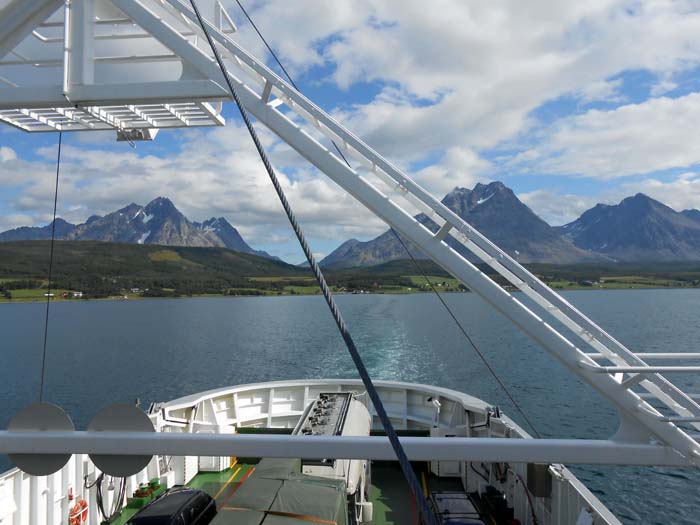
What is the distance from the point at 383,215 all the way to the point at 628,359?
7.86 feet

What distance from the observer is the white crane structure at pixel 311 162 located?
141 inches

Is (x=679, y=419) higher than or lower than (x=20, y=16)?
lower

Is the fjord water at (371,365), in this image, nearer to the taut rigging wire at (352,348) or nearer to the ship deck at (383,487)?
the ship deck at (383,487)

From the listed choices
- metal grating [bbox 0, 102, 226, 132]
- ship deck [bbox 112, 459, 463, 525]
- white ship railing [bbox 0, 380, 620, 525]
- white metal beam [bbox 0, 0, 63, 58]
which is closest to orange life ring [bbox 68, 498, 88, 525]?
white ship railing [bbox 0, 380, 620, 525]

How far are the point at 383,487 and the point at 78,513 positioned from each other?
5.45 m

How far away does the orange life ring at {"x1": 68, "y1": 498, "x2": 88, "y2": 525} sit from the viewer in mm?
7395

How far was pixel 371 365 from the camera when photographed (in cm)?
4403

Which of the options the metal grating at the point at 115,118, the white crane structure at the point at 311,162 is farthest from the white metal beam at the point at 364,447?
the metal grating at the point at 115,118

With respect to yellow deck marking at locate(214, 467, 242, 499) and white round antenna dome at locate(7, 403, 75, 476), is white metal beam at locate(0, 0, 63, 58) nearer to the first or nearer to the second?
white round antenna dome at locate(7, 403, 75, 476)

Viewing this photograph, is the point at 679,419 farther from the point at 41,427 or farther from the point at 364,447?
the point at 41,427

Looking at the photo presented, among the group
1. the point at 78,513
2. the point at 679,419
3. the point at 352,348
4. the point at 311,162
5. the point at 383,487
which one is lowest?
the point at 383,487

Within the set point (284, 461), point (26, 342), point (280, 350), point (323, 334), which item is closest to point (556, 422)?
point (284, 461)

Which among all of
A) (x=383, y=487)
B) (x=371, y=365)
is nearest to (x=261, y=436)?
(x=383, y=487)

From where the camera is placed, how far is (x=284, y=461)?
705 cm
